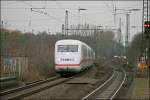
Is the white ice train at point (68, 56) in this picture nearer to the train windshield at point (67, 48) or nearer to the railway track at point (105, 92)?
the train windshield at point (67, 48)

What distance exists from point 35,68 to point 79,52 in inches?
177

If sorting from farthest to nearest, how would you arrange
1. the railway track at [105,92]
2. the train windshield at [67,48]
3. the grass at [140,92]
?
the train windshield at [67,48]
the grass at [140,92]
the railway track at [105,92]

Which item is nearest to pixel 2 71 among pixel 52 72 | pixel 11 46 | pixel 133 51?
pixel 11 46

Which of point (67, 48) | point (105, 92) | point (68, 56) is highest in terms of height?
point (67, 48)

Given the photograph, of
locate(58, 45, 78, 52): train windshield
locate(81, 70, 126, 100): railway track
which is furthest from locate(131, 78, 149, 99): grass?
locate(58, 45, 78, 52): train windshield

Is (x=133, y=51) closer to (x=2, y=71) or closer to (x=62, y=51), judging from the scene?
(x=62, y=51)

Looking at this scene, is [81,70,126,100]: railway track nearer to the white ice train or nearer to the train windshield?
the white ice train

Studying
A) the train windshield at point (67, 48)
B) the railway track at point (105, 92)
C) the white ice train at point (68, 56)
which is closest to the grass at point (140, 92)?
the railway track at point (105, 92)

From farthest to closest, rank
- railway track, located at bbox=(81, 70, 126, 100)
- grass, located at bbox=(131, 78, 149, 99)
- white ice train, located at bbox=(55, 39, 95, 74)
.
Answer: white ice train, located at bbox=(55, 39, 95, 74), grass, located at bbox=(131, 78, 149, 99), railway track, located at bbox=(81, 70, 126, 100)

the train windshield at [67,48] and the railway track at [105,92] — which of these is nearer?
the railway track at [105,92]

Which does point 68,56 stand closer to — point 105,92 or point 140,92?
point 105,92

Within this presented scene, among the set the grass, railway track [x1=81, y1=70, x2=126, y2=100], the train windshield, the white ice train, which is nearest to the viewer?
railway track [x1=81, y1=70, x2=126, y2=100]

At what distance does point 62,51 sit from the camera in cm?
3500

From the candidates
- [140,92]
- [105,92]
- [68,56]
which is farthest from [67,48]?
[140,92]
